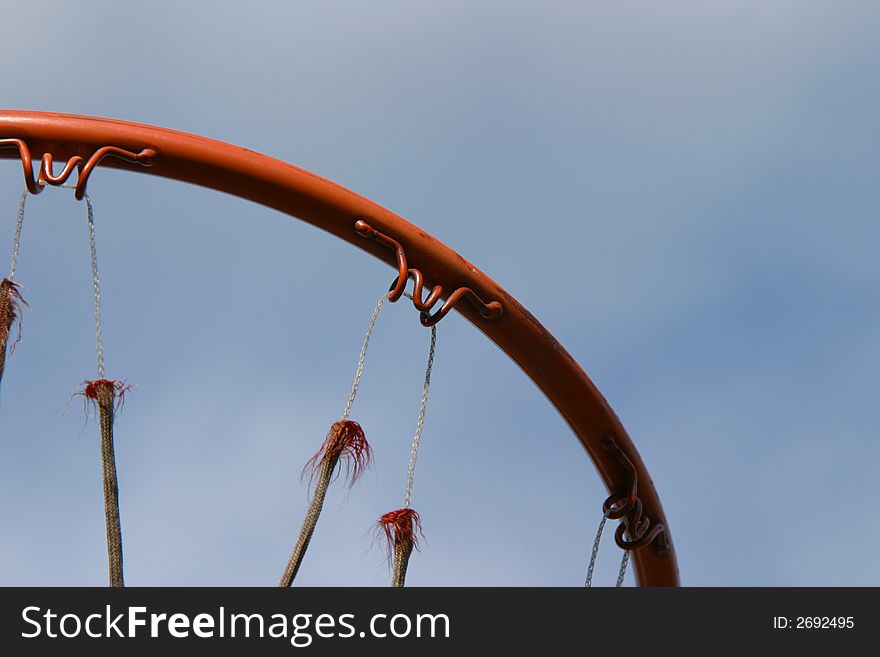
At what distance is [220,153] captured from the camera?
6332 millimetres

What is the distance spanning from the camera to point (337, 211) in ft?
21.1

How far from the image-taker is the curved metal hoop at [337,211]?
6.17 m

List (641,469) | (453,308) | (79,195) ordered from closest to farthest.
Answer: (79,195)
(453,308)
(641,469)

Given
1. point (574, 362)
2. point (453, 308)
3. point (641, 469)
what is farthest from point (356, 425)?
point (641, 469)

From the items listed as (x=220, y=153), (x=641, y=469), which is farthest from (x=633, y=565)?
(x=220, y=153)

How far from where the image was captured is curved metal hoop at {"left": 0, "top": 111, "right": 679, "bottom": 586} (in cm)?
617
